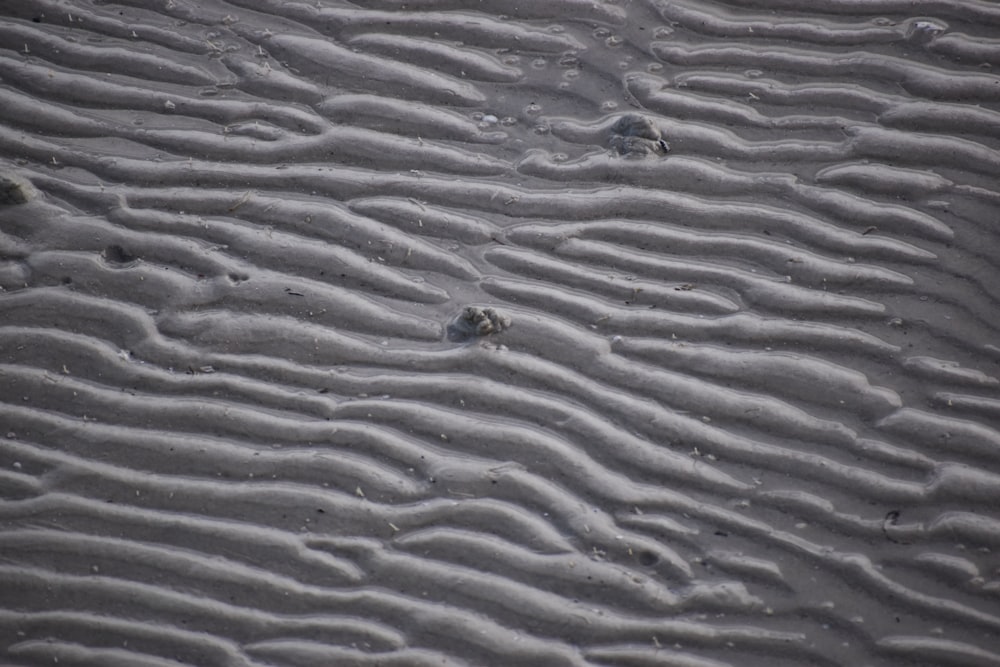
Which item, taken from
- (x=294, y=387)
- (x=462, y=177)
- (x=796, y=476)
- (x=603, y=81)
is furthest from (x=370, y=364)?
(x=603, y=81)

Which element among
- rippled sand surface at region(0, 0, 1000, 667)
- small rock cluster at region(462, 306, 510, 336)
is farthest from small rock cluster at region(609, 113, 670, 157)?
small rock cluster at region(462, 306, 510, 336)

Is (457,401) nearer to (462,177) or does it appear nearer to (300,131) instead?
(462,177)

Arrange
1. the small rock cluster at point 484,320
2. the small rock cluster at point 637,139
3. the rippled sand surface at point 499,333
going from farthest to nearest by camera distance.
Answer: the small rock cluster at point 637,139 < the small rock cluster at point 484,320 < the rippled sand surface at point 499,333

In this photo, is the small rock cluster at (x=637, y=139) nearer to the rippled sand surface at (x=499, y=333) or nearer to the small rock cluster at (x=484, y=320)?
the rippled sand surface at (x=499, y=333)

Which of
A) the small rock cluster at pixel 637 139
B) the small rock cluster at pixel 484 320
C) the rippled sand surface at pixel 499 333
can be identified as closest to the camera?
the rippled sand surface at pixel 499 333

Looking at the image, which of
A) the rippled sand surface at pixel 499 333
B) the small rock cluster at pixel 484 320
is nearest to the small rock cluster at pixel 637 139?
the rippled sand surface at pixel 499 333

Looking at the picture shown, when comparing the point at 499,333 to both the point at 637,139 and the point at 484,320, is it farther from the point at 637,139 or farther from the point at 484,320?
the point at 637,139

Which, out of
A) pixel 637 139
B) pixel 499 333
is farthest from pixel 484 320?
pixel 637 139

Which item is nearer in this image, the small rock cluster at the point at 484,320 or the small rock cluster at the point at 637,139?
the small rock cluster at the point at 484,320
